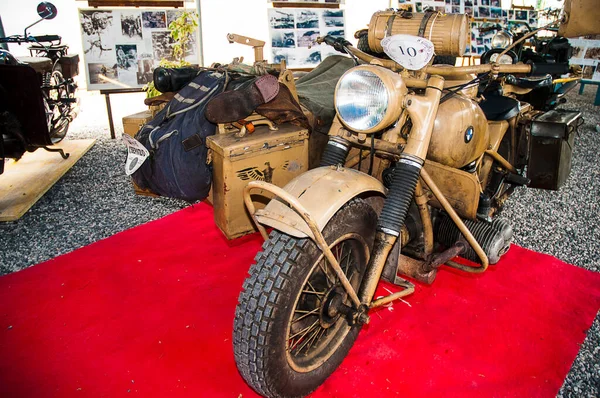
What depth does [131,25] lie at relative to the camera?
395 cm

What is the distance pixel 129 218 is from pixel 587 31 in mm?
2921

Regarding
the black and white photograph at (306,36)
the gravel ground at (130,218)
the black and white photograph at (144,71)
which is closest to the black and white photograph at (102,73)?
the black and white photograph at (144,71)

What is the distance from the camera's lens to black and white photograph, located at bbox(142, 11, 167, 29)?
13.1ft

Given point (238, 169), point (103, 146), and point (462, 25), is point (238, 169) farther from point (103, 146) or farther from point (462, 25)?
point (103, 146)

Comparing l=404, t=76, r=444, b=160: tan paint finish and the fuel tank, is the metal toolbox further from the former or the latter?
l=404, t=76, r=444, b=160: tan paint finish

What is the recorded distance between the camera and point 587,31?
2.36 metres

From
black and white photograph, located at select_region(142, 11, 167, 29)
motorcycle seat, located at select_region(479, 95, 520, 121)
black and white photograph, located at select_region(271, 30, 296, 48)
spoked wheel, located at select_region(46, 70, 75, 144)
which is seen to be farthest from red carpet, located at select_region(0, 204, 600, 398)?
black and white photograph, located at select_region(271, 30, 296, 48)

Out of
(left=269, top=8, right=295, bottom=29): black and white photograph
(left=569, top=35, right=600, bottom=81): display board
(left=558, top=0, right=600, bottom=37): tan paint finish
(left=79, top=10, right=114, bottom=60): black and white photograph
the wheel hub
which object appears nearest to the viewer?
the wheel hub

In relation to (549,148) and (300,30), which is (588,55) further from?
(549,148)

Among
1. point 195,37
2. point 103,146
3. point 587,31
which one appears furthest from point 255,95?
point 103,146

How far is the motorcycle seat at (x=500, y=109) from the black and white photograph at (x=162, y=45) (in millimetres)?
3037

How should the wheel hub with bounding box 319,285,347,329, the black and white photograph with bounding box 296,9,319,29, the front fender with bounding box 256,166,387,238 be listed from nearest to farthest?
the front fender with bounding box 256,166,387,238, the wheel hub with bounding box 319,285,347,329, the black and white photograph with bounding box 296,9,319,29

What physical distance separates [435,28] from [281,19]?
337cm

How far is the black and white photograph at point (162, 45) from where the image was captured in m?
4.07
